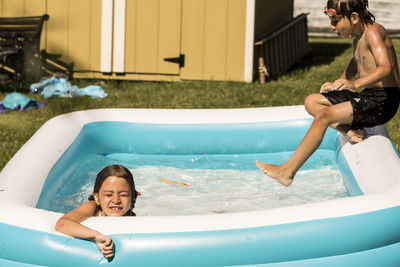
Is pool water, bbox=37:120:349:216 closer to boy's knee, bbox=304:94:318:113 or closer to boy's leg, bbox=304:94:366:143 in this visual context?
boy's leg, bbox=304:94:366:143

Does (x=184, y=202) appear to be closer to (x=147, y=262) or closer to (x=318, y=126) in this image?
(x=318, y=126)

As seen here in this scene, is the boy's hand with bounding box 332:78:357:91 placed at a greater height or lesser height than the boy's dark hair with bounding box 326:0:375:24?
Answer: lesser

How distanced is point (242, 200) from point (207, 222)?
160 cm

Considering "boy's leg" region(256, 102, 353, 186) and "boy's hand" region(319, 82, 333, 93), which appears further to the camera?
"boy's hand" region(319, 82, 333, 93)

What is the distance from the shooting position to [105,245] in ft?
9.64

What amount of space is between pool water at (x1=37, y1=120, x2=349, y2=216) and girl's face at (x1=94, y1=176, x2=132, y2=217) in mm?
545

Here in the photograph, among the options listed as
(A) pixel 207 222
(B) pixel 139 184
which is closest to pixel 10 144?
(B) pixel 139 184

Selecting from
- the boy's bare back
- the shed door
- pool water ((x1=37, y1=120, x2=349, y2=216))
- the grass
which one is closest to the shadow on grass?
the grass

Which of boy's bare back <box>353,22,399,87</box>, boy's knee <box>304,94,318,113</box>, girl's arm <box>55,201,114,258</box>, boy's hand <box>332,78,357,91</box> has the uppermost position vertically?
boy's bare back <box>353,22,399,87</box>

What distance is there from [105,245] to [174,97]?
463 cm

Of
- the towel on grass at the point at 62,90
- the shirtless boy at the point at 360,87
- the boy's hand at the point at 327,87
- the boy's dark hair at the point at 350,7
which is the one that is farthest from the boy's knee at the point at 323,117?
the towel on grass at the point at 62,90

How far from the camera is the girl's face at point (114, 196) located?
3455 millimetres

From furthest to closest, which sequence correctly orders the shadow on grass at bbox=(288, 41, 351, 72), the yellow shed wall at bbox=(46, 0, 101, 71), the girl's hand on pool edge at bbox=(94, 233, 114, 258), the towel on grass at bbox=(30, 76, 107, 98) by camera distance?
the shadow on grass at bbox=(288, 41, 351, 72)
the yellow shed wall at bbox=(46, 0, 101, 71)
the towel on grass at bbox=(30, 76, 107, 98)
the girl's hand on pool edge at bbox=(94, 233, 114, 258)

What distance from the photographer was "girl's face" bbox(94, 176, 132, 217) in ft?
11.3
